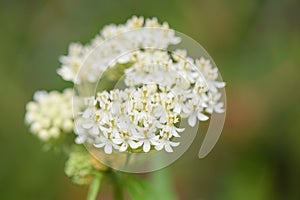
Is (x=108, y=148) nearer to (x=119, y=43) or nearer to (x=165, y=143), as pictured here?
(x=165, y=143)

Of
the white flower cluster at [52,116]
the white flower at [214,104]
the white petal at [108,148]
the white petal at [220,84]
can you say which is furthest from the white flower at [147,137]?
the white flower cluster at [52,116]

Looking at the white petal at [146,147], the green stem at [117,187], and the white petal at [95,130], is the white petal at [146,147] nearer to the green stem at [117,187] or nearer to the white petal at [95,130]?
the white petal at [95,130]

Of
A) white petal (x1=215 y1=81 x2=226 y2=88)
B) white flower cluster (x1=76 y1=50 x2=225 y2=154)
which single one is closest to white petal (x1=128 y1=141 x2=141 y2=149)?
white flower cluster (x1=76 y1=50 x2=225 y2=154)

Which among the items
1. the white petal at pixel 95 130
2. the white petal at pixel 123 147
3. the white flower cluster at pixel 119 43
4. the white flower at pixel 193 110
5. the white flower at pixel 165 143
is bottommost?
the white petal at pixel 123 147

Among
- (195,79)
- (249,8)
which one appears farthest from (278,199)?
(195,79)

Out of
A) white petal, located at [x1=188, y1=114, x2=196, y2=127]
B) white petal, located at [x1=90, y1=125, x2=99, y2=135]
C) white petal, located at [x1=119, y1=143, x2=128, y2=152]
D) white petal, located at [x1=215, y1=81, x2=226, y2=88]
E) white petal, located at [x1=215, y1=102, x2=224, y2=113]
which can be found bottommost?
white petal, located at [x1=119, y1=143, x2=128, y2=152]

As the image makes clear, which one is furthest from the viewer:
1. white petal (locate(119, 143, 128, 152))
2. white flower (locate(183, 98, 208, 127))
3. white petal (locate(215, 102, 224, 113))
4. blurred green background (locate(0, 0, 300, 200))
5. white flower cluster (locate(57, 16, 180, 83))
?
blurred green background (locate(0, 0, 300, 200))

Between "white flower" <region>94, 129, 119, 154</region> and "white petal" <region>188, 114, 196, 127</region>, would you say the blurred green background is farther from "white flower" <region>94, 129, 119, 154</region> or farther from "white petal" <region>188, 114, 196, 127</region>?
"white flower" <region>94, 129, 119, 154</region>

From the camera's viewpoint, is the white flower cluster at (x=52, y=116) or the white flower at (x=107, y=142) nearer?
the white flower at (x=107, y=142)

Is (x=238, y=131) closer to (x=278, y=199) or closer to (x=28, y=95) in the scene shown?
(x=278, y=199)
